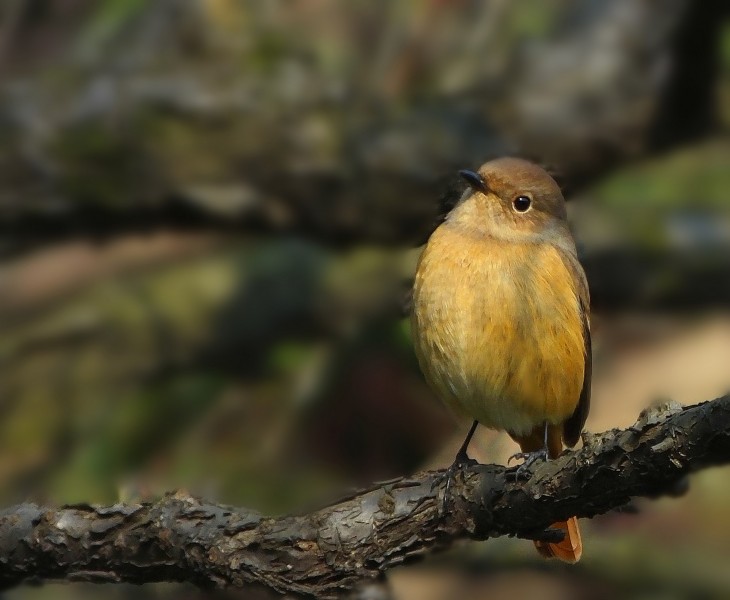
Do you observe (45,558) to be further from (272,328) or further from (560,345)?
(272,328)

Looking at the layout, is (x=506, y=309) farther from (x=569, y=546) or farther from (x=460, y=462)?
(x=569, y=546)

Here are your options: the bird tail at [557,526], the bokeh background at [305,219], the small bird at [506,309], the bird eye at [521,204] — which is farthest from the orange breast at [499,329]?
the bokeh background at [305,219]

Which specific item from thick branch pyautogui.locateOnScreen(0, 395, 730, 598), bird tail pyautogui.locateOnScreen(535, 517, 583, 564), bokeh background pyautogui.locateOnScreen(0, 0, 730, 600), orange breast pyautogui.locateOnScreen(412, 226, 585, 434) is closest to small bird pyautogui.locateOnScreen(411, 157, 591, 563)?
orange breast pyautogui.locateOnScreen(412, 226, 585, 434)

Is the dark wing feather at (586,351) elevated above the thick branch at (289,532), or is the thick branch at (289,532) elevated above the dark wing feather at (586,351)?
the dark wing feather at (586,351)

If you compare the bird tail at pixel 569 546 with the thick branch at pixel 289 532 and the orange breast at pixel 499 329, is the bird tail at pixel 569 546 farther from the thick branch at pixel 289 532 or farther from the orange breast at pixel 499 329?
the thick branch at pixel 289 532

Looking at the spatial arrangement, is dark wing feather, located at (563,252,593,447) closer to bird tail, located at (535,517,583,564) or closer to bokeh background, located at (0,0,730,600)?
bird tail, located at (535,517,583,564)

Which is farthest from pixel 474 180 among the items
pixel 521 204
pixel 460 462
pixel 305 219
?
pixel 305 219
